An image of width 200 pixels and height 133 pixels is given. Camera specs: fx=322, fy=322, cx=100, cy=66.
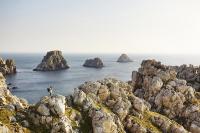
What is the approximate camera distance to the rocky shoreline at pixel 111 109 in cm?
5591

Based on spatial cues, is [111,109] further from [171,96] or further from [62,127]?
[171,96]

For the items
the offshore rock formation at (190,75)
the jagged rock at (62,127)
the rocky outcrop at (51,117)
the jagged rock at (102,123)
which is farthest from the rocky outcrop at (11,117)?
the offshore rock formation at (190,75)

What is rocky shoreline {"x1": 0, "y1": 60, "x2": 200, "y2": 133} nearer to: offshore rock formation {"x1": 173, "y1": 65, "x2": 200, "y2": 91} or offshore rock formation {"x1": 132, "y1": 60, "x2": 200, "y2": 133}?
offshore rock formation {"x1": 132, "y1": 60, "x2": 200, "y2": 133}

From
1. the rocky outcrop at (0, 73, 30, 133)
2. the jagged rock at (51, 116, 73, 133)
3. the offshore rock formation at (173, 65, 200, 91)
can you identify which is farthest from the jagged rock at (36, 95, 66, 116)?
the offshore rock formation at (173, 65, 200, 91)

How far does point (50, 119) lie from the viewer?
5597 centimetres

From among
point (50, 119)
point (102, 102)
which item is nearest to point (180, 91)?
point (102, 102)

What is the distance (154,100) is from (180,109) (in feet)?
32.3

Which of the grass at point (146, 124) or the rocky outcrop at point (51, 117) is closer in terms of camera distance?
the rocky outcrop at point (51, 117)

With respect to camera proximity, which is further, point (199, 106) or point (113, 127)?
point (199, 106)

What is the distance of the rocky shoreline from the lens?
55906mm

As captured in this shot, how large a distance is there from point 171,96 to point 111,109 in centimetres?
3057

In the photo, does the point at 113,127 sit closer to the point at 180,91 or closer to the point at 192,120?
the point at 192,120

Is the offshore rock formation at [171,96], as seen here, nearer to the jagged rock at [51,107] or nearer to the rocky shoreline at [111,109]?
the rocky shoreline at [111,109]

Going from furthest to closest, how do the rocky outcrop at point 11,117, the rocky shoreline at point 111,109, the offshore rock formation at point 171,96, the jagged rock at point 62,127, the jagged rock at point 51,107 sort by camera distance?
the offshore rock formation at point 171,96, the jagged rock at point 51,107, the rocky shoreline at point 111,109, the jagged rock at point 62,127, the rocky outcrop at point 11,117
